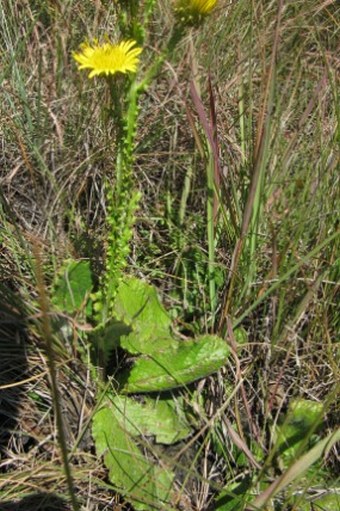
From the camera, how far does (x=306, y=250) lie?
126cm

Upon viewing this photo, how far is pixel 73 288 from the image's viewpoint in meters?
1.16

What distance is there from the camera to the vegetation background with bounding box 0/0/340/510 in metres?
1.11

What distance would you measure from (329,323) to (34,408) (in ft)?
1.90

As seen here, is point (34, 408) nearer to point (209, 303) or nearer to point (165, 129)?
point (209, 303)

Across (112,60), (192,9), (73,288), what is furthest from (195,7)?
(73,288)

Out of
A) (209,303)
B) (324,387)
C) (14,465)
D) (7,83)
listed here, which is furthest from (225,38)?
(14,465)

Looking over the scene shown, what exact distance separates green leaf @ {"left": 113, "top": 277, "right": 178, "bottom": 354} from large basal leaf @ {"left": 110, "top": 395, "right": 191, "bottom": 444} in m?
0.10

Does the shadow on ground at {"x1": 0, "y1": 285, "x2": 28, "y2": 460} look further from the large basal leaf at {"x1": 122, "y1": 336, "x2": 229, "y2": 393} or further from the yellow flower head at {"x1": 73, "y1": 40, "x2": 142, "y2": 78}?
the yellow flower head at {"x1": 73, "y1": 40, "x2": 142, "y2": 78}

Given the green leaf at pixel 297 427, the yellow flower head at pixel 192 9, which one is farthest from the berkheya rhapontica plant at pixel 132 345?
the green leaf at pixel 297 427

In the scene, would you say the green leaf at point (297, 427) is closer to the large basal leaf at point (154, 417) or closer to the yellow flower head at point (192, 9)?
the large basal leaf at point (154, 417)

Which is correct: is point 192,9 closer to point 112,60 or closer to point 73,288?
point 112,60

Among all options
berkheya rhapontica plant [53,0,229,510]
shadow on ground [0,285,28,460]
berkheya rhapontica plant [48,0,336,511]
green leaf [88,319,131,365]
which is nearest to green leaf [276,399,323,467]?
berkheya rhapontica plant [48,0,336,511]

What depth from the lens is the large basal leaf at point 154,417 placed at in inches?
44.4

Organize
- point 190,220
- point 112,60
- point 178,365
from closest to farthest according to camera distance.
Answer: point 112,60
point 178,365
point 190,220
